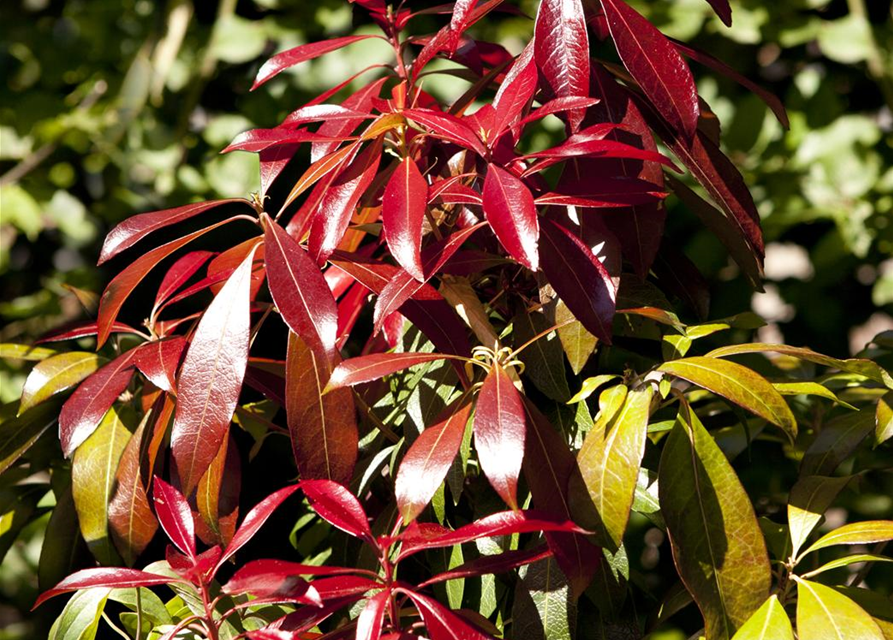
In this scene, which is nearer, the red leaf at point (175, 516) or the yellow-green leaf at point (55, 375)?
the red leaf at point (175, 516)

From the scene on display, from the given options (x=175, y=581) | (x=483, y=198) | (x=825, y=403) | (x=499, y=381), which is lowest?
(x=825, y=403)

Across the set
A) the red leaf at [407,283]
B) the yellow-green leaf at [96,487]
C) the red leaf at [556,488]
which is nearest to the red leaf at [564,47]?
the red leaf at [407,283]

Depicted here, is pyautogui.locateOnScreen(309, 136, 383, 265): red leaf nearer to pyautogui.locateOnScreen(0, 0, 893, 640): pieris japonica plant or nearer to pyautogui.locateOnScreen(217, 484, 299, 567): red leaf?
pyautogui.locateOnScreen(0, 0, 893, 640): pieris japonica plant

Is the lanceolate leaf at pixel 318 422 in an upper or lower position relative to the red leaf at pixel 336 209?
lower

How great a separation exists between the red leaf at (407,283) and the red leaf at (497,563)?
0.17 metres

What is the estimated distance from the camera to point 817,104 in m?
1.68

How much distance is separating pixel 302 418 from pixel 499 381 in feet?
0.47

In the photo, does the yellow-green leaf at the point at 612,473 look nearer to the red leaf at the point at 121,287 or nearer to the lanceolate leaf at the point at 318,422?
the lanceolate leaf at the point at 318,422

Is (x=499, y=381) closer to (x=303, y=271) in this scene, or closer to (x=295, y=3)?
(x=303, y=271)

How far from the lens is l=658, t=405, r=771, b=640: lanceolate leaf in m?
0.62

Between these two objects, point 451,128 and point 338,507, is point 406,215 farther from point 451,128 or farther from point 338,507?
point 338,507

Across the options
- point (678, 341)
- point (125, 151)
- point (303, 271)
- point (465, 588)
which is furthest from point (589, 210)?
point (125, 151)

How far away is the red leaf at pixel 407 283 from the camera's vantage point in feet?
2.02

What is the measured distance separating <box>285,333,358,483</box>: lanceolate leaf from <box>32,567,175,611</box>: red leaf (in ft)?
0.40
